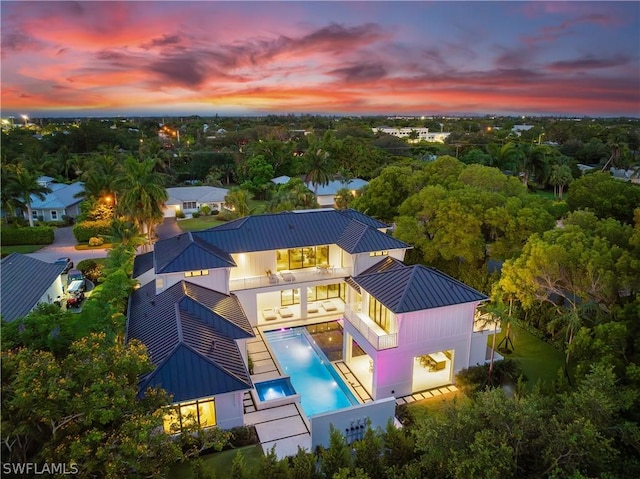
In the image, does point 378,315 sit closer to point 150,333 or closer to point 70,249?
point 150,333

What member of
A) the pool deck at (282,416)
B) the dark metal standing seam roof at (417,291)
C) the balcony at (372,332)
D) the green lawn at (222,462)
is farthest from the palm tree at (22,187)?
the dark metal standing seam roof at (417,291)

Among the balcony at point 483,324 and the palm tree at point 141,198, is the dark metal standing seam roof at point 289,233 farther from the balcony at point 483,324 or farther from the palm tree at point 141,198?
the palm tree at point 141,198

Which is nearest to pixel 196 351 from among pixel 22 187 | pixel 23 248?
pixel 23 248

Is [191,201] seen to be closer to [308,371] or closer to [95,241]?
[95,241]

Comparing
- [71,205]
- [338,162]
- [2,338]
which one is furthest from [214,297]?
[338,162]

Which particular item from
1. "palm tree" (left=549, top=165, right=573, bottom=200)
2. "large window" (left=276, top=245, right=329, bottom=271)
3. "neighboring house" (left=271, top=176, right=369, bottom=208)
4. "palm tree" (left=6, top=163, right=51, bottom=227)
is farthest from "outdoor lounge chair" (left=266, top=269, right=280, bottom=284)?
"palm tree" (left=549, top=165, right=573, bottom=200)

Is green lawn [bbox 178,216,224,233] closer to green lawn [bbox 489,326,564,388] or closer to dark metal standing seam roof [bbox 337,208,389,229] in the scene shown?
dark metal standing seam roof [bbox 337,208,389,229]
